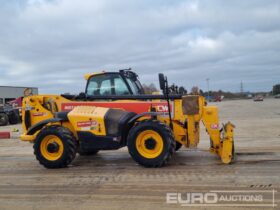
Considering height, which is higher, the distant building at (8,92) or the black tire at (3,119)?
the distant building at (8,92)

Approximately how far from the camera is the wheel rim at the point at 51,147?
8703 millimetres

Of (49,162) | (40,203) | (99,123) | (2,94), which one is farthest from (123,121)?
(2,94)

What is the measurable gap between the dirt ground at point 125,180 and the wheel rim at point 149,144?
36cm

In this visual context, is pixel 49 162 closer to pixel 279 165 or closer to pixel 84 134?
pixel 84 134

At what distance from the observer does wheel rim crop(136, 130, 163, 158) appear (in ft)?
27.1

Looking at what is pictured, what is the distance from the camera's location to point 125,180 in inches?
291

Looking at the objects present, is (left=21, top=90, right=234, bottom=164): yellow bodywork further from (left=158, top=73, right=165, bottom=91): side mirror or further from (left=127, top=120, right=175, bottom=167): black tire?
(left=158, top=73, right=165, bottom=91): side mirror

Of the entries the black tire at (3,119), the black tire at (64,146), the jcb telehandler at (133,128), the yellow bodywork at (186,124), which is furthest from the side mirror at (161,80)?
the black tire at (3,119)

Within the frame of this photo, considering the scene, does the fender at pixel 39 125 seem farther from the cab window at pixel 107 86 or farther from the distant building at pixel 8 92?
the distant building at pixel 8 92

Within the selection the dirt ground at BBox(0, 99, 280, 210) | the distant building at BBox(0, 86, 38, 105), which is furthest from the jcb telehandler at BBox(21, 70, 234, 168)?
the distant building at BBox(0, 86, 38, 105)

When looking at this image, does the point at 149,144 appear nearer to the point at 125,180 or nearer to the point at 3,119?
the point at 125,180

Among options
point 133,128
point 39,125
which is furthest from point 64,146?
point 133,128

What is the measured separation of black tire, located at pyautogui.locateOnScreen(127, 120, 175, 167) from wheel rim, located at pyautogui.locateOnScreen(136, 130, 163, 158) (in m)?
0.06

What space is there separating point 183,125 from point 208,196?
282cm
